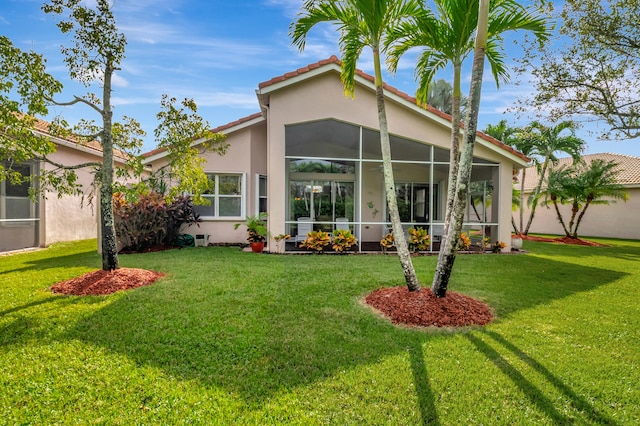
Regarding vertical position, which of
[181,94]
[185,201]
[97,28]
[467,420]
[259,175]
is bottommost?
[467,420]

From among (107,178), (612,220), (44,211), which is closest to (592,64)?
(612,220)

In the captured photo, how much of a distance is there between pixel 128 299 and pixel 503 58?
28.8ft

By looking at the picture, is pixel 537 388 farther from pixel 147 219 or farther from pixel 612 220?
pixel 612 220

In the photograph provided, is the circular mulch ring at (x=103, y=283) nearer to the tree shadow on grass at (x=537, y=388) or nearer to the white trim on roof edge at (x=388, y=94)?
the tree shadow on grass at (x=537, y=388)

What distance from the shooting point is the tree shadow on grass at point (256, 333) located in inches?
139

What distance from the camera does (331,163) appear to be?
1513cm

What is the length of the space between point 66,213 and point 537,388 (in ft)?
54.9

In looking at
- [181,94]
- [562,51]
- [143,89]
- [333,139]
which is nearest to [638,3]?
[562,51]

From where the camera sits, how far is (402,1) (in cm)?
568

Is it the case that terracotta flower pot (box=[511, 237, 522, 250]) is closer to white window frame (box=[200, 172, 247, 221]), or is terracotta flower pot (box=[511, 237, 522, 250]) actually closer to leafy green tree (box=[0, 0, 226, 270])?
white window frame (box=[200, 172, 247, 221])

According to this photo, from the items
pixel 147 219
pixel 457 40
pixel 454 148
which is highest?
pixel 457 40

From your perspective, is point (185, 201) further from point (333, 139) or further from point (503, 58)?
point (503, 58)

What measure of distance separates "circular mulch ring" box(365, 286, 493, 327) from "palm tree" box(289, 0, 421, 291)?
0.41 meters

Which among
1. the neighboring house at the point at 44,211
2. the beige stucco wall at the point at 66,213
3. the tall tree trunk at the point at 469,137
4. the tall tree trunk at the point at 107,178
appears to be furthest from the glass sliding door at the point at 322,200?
the tall tree trunk at the point at 469,137
